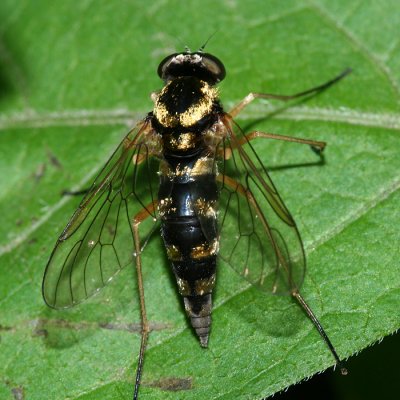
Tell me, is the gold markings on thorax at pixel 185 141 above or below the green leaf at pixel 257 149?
above

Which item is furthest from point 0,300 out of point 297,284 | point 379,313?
point 379,313

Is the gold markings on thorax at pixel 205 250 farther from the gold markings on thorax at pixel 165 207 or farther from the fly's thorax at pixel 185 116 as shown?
the fly's thorax at pixel 185 116

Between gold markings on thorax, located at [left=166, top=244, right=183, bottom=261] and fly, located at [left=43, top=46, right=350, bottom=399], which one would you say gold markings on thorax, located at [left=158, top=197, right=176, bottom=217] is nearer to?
fly, located at [left=43, top=46, right=350, bottom=399]

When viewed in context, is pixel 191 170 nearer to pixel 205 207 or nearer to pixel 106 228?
pixel 205 207

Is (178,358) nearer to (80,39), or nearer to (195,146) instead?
(195,146)

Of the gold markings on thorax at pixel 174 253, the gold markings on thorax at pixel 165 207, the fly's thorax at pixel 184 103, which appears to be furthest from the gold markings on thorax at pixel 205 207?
the fly's thorax at pixel 184 103

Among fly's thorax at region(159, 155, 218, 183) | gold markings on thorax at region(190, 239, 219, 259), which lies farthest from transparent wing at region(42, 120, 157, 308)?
gold markings on thorax at region(190, 239, 219, 259)

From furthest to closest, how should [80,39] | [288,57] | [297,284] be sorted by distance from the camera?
1. [80,39]
2. [288,57]
3. [297,284]
